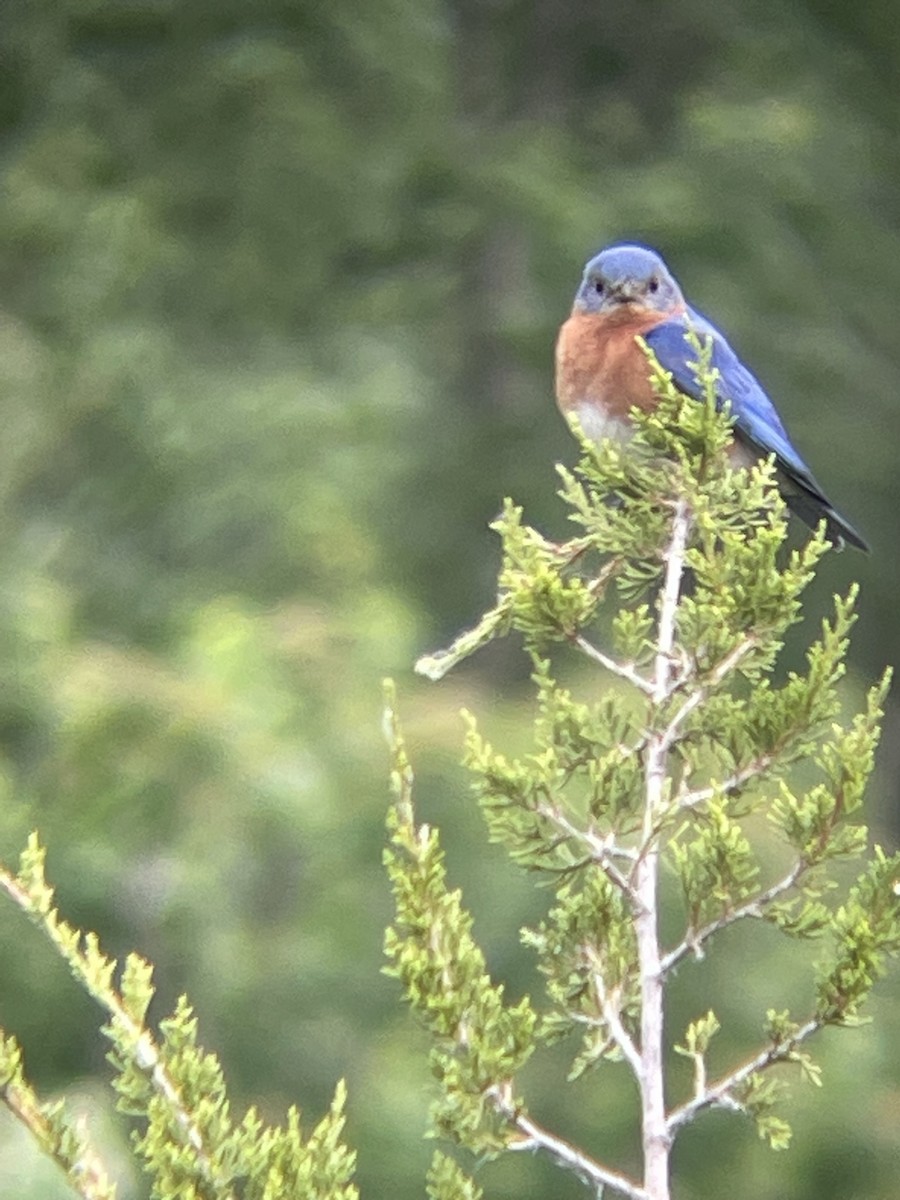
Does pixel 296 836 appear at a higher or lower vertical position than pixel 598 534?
higher

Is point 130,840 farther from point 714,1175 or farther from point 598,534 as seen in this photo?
point 598,534

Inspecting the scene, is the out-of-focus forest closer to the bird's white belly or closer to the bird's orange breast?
the bird's orange breast

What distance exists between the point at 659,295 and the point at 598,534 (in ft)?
6.11

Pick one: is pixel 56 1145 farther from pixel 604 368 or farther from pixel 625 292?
pixel 625 292

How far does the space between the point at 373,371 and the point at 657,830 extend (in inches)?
274

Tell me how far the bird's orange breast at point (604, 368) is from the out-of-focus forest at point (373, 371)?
7.75ft

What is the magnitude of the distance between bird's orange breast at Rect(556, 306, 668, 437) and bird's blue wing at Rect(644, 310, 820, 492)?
0.04 meters

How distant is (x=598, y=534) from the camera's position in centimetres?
239

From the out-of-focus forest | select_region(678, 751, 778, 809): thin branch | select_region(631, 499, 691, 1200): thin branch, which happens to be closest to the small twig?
select_region(631, 499, 691, 1200): thin branch

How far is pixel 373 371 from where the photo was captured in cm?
895

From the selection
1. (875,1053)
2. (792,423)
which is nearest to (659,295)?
(875,1053)

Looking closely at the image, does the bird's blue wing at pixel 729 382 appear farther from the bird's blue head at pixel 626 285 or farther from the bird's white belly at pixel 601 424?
the bird's white belly at pixel 601 424

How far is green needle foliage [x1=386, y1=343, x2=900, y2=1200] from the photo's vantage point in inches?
80.7

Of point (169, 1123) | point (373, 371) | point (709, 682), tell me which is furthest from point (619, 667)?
point (373, 371)
